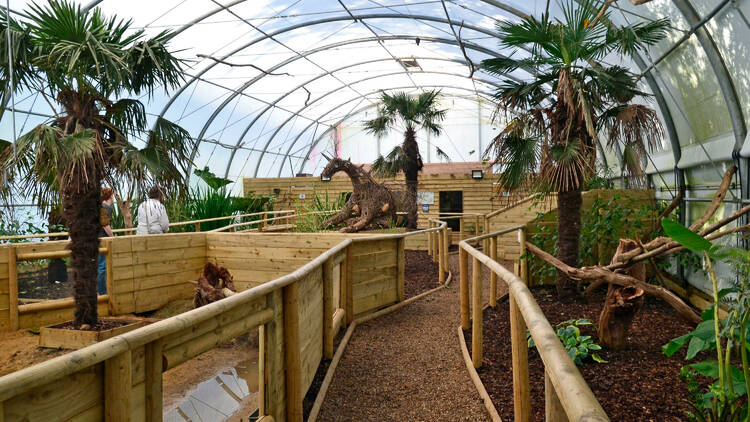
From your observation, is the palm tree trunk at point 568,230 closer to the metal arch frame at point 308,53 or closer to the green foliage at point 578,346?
the green foliage at point 578,346

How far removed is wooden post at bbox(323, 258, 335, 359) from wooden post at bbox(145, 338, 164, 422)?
2.28 meters

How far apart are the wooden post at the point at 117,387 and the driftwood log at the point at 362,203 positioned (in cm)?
898

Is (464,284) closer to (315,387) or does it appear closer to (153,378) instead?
(315,387)

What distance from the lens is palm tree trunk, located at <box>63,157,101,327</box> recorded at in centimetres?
473

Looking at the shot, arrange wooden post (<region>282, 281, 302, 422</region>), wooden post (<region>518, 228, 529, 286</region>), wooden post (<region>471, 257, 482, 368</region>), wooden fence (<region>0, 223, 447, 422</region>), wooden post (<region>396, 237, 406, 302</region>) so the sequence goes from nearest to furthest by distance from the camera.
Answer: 1. wooden fence (<region>0, 223, 447, 422</region>)
2. wooden post (<region>282, 281, 302, 422</region>)
3. wooden post (<region>471, 257, 482, 368</region>)
4. wooden post (<region>396, 237, 406, 302</region>)
5. wooden post (<region>518, 228, 529, 286</region>)

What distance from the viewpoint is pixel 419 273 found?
863 cm

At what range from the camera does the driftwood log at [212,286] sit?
17.9 feet

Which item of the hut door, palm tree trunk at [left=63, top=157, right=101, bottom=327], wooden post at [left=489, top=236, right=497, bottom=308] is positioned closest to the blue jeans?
palm tree trunk at [left=63, top=157, right=101, bottom=327]

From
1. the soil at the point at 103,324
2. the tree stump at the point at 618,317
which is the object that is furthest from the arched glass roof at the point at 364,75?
the soil at the point at 103,324

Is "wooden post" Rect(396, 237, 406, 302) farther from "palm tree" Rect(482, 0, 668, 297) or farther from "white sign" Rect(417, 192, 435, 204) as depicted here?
"white sign" Rect(417, 192, 435, 204)

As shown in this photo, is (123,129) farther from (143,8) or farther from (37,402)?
(143,8)

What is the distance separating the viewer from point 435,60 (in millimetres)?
17688

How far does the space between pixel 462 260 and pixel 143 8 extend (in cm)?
985

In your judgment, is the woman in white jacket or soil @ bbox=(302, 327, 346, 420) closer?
soil @ bbox=(302, 327, 346, 420)
